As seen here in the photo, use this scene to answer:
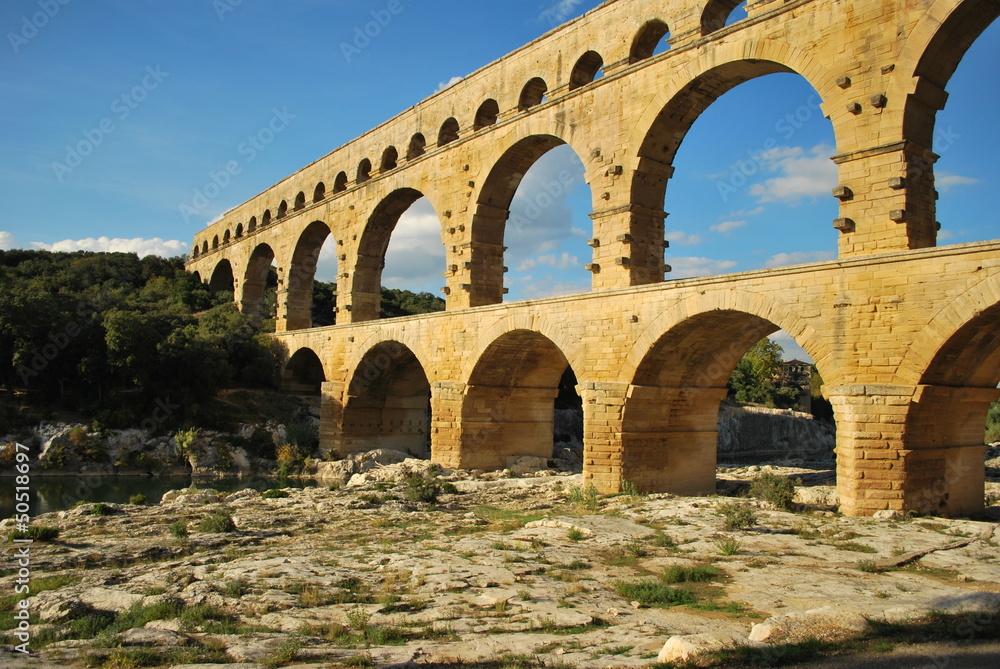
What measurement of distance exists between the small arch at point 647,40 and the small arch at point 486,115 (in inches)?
188

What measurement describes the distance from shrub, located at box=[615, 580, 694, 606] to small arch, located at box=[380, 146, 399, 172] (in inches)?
725

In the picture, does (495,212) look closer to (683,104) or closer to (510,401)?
(510,401)

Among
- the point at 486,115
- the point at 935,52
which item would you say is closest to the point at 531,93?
the point at 486,115

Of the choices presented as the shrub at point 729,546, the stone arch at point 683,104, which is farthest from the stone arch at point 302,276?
the shrub at point 729,546

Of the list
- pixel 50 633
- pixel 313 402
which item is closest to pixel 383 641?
pixel 50 633

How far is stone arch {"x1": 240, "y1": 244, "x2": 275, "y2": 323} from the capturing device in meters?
33.5

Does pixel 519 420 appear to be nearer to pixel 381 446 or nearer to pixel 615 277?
pixel 615 277

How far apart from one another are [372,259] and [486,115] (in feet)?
23.1

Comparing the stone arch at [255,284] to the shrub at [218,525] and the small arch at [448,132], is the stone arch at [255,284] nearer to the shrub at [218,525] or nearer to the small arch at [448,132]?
the small arch at [448,132]

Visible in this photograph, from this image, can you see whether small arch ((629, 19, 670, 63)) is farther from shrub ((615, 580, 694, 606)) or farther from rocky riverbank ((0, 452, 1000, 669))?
shrub ((615, 580, 694, 606))

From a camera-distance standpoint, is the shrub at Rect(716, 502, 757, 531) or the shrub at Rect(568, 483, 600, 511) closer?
the shrub at Rect(716, 502, 757, 531)

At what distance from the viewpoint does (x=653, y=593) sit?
22.7 ft

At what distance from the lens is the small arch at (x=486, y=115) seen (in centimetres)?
1923

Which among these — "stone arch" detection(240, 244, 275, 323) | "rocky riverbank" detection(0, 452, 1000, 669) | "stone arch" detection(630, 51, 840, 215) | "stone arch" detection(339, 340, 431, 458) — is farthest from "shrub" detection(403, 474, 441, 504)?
"stone arch" detection(240, 244, 275, 323)
